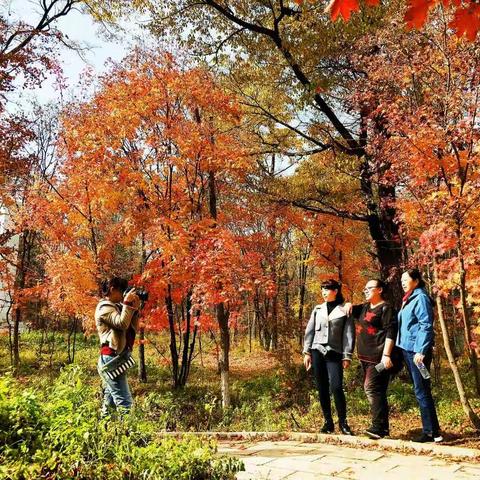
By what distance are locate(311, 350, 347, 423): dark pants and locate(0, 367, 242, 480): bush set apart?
260 centimetres

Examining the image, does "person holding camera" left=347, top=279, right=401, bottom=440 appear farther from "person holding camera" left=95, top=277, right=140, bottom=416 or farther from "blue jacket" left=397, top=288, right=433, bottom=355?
"person holding camera" left=95, top=277, right=140, bottom=416

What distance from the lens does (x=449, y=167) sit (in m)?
6.66

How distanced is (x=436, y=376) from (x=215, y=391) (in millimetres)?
5383

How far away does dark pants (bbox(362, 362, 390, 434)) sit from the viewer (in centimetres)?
527

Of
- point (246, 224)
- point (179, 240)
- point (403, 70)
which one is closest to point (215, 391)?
point (179, 240)

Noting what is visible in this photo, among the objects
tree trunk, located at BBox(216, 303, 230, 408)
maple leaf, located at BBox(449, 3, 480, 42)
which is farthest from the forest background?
maple leaf, located at BBox(449, 3, 480, 42)

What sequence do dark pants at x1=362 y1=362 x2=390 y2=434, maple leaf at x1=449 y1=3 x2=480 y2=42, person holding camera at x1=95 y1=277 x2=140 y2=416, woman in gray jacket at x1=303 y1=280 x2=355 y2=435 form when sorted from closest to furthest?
1. maple leaf at x1=449 y1=3 x2=480 y2=42
2. person holding camera at x1=95 y1=277 x2=140 y2=416
3. dark pants at x1=362 y1=362 x2=390 y2=434
4. woman in gray jacket at x1=303 y1=280 x2=355 y2=435

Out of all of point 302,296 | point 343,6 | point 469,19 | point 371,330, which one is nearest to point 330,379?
point 371,330

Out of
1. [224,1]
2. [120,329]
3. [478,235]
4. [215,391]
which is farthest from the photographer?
[215,391]

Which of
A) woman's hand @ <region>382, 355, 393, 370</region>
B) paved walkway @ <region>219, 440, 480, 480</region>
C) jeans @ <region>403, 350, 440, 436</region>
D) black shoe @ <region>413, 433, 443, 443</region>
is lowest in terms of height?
black shoe @ <region>413, 433, 443, 443</region>

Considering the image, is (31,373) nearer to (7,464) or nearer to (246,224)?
(246,224)

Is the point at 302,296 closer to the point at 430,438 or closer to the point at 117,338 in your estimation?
the point at 430,438

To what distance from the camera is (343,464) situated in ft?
13.6

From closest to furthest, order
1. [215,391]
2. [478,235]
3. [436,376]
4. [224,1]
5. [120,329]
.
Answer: [120,329] < [478,235] < [224,1] < [436,376] < [215,391]
